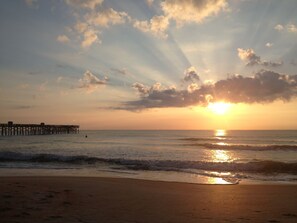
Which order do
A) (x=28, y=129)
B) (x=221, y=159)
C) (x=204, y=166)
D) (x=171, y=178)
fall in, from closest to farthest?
1. (x=171, y=178)
2. (x=204, y=166)
3. (x=221, y=159)
4. (x=28, y=129)

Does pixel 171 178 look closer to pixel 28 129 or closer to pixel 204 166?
pixel 204 166

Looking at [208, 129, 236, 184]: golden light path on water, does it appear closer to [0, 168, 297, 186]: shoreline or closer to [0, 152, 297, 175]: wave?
[0, 168, 297, 186]: shoreline

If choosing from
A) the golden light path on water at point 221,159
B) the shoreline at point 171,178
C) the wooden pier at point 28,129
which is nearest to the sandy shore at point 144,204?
the shoreline at point 171,178

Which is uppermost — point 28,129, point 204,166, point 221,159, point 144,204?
point 28,129

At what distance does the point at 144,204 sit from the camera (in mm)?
9242

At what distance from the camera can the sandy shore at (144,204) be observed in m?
7.46

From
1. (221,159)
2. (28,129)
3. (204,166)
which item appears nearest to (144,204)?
(204,166)

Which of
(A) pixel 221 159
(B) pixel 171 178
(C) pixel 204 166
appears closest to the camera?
(B) pixel 171 178

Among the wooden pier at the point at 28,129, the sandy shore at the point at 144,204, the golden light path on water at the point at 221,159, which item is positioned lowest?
the golden light path on water at the point at 221,159

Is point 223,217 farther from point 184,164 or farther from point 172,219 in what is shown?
point 184,164

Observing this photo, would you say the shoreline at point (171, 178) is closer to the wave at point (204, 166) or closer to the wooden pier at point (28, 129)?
the wave at point (204, 166)

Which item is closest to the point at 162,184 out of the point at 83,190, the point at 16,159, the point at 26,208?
the point at 83,190

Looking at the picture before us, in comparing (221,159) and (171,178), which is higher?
(171,178)

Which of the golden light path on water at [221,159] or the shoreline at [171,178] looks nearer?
the shoreline at [171,178]
